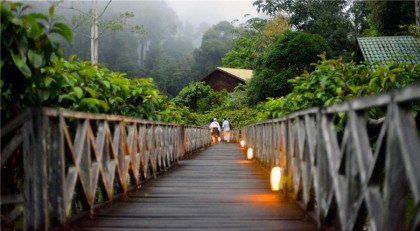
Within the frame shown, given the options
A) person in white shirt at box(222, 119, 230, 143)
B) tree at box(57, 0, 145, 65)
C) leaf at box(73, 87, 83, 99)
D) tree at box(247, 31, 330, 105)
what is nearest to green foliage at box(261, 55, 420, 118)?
leaf at box(73, 87, 83, 99)

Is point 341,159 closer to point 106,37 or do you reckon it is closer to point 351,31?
point 351,31

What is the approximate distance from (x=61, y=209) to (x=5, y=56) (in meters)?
1.15

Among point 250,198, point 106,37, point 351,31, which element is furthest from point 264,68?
point 106,37

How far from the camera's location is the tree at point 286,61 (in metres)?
25.0

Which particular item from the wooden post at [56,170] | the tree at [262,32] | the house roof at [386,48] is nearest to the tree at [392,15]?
the house roof at [386,48]

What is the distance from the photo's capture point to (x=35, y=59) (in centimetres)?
311

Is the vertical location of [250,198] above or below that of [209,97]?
below

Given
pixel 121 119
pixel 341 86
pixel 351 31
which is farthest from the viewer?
pixel 351 31

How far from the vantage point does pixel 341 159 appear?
9.55ft

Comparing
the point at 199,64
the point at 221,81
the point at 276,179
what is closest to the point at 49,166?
the point at 276,179

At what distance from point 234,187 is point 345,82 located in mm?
2097

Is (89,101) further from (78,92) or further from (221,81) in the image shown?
(221,81)

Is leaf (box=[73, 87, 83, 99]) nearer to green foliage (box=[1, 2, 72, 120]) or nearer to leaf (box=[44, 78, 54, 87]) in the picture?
leaf (box=[44, 78, 54, 87])

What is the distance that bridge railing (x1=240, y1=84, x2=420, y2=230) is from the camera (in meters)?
1.89
